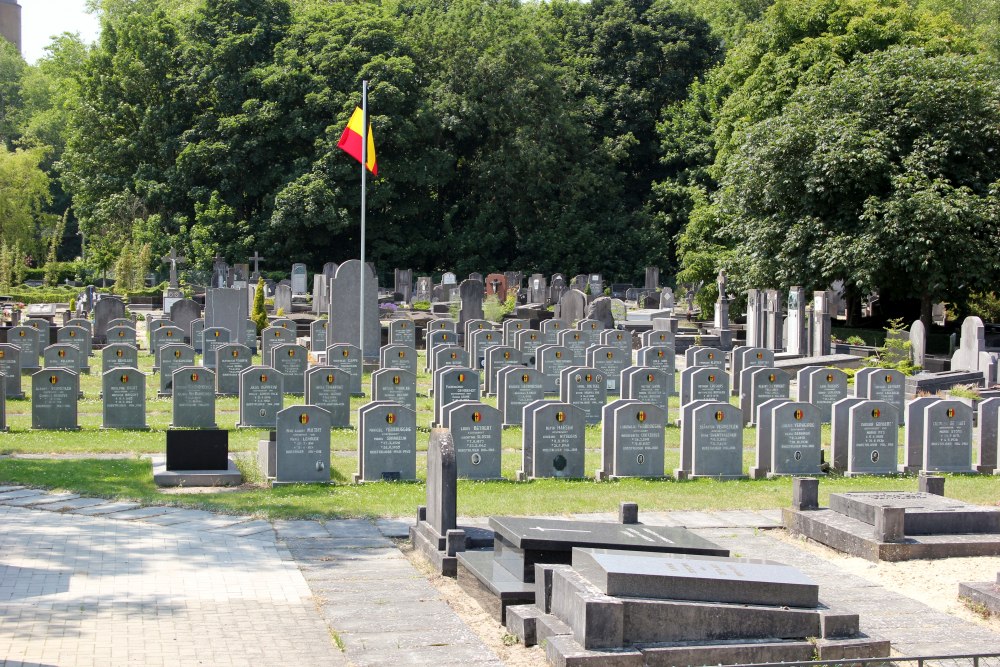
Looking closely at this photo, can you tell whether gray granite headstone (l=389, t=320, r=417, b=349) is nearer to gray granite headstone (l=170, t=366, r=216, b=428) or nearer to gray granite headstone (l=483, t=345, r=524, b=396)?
gray granite headstone (l=483, t=345, r=524, b=396)

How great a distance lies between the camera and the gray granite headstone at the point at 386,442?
13984 mm

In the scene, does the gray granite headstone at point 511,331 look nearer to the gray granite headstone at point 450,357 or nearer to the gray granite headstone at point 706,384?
the gray granite headstone at point 450,357

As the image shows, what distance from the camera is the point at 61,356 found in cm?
2205

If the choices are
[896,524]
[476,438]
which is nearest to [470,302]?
[476,438]

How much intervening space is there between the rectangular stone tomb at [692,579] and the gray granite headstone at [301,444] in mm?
6431

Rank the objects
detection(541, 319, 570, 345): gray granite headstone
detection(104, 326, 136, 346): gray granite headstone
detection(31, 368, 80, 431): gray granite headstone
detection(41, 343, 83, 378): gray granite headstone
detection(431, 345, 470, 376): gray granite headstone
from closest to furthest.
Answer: detection(31, 368, 80, 431): gray granite headstone → detection(41, 343, 83, 378): gray granite headstone → detection(431, 345, 470, 376): gray granite headstone → detection(104, 326, 136, 346): gray granite headstone → detection(541, 319, 570, 345): gray granite headstone

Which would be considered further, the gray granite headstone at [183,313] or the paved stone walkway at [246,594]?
the gray granite headstone at [183,313]

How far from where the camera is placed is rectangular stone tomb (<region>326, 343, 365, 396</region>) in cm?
2162

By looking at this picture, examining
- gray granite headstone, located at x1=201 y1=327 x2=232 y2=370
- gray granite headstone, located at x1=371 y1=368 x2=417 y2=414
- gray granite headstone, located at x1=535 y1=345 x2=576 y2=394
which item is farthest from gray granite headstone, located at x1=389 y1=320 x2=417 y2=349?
gray granite headstone, located at x1=371 y1=368 x2=417 y2=414

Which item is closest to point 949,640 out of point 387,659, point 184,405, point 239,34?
point 387,659

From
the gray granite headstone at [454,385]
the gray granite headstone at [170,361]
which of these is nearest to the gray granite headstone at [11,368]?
the gray granite headstone at [170,361]

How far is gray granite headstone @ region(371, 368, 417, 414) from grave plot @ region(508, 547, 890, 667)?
10487 mm

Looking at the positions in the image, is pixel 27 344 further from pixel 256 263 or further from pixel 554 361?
pixel 256 263

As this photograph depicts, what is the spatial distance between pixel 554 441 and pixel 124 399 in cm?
698
